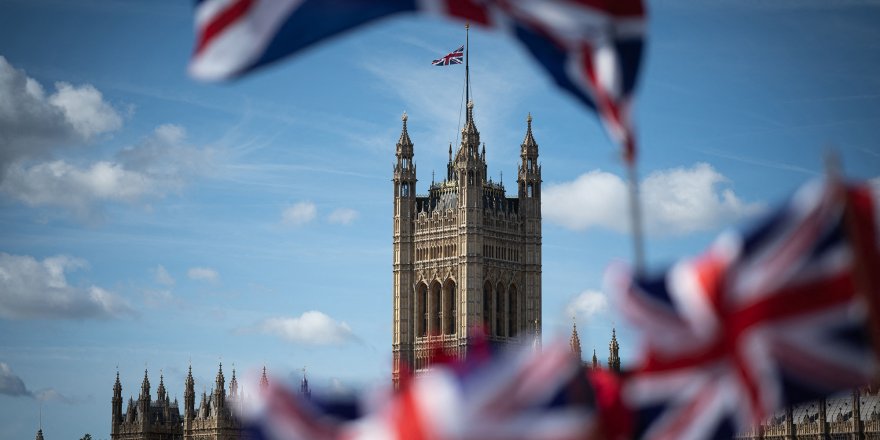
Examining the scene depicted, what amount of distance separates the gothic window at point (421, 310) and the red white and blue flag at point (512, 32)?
91983mm

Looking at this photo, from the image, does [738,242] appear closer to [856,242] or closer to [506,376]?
[856,242]

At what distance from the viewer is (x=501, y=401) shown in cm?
1012

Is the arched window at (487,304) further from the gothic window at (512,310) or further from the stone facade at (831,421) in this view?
the stone facade at (831,421)

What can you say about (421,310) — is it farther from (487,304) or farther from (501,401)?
(501,401)

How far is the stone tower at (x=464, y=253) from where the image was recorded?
103m

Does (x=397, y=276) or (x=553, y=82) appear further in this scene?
(x=397, y=276)

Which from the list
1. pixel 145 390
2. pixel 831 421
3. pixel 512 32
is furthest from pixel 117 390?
pixel 512 32

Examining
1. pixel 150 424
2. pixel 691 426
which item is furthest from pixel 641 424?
pixel 150 424

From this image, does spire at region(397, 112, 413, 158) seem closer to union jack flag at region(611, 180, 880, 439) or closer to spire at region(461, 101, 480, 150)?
spire at region(461, 101, 480, 150)

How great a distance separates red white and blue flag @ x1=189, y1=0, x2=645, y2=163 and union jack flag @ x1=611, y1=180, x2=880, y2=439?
1268mm

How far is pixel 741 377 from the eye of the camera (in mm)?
10680

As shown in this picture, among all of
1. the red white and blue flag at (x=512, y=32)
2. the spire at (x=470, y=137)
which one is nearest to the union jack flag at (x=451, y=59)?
the spire at (x=470, y=137)

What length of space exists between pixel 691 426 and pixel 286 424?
9.65 feet

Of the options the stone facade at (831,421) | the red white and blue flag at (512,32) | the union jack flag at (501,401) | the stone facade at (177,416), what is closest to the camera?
the union jack flag at (501,401)
